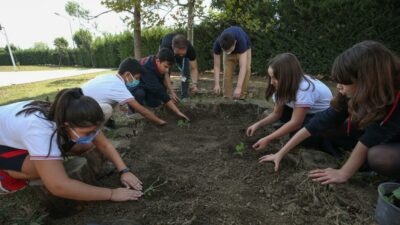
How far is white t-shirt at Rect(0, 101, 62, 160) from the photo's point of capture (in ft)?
5.92

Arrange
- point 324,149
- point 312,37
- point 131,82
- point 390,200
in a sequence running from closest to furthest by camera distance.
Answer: point 390,200, point 324,149, point 131,82, point 312,37

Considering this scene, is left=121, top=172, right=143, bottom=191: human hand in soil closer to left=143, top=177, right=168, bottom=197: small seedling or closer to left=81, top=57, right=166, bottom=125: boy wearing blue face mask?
left=143, top=177, right=168, bottom=197: small seedling

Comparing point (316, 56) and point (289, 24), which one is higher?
point (289, 24)

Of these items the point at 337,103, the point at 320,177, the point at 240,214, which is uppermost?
the point at 337,103

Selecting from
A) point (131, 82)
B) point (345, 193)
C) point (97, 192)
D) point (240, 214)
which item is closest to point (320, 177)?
point (345, 193)

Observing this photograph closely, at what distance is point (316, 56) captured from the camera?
8.54 m

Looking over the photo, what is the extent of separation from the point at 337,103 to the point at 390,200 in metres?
0.92

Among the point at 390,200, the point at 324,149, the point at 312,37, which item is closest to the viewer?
the point at 390,200

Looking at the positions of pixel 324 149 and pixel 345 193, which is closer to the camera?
pixel 345 193

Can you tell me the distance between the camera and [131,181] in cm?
230

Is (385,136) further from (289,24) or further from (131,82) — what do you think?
(289,24)

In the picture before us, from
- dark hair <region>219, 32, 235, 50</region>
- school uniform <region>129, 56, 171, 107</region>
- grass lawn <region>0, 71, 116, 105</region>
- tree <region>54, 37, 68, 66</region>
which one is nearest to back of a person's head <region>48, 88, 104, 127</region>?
school uniform <region>129, 56, 171, 107</region>

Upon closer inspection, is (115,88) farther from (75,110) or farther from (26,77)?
(26,77)

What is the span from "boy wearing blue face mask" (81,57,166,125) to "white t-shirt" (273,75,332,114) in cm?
171
